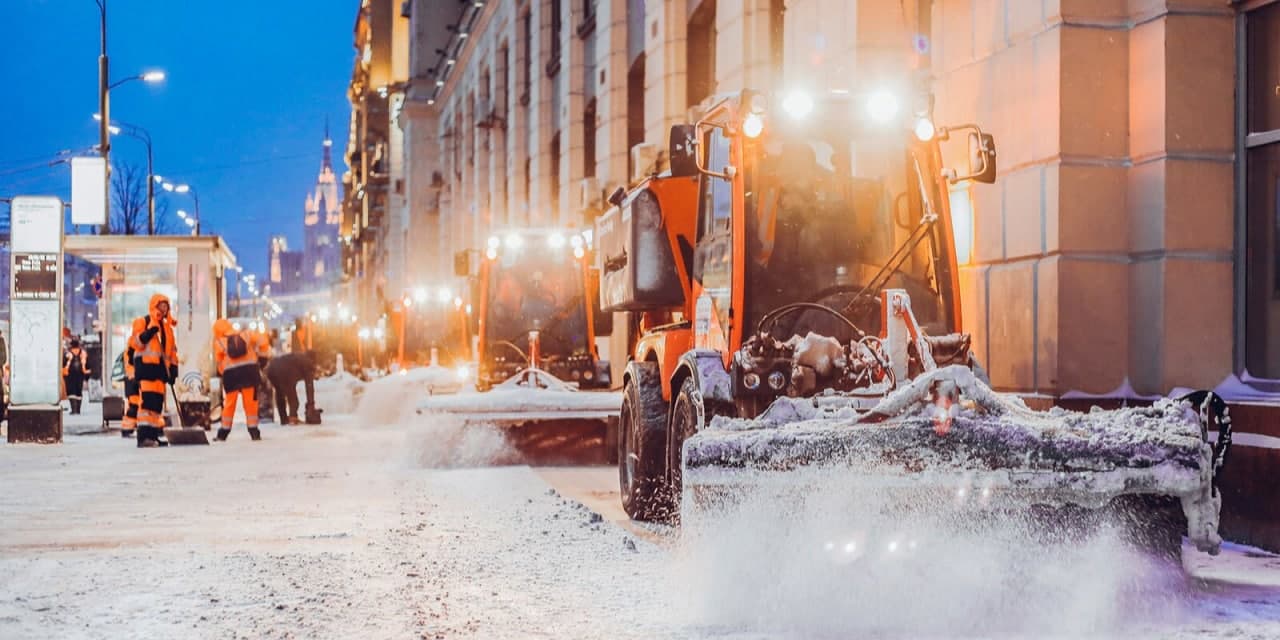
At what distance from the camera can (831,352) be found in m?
7.80

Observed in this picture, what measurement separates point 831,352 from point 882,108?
1851mm

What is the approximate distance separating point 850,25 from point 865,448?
7912 millimetres

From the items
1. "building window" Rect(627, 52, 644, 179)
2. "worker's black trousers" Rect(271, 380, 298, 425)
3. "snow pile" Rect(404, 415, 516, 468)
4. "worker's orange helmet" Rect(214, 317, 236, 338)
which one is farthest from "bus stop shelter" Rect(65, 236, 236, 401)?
"snow pile" Rect(404, 415, 516, 468)

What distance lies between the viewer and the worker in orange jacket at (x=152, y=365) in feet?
59.6

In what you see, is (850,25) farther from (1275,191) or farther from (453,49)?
(453,49)

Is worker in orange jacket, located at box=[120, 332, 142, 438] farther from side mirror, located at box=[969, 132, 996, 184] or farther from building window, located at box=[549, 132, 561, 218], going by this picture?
building window, located at box=[549, 132, 561, 218]

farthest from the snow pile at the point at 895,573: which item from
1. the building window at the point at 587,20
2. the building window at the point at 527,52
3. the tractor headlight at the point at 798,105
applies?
the building window at the point at 527,52

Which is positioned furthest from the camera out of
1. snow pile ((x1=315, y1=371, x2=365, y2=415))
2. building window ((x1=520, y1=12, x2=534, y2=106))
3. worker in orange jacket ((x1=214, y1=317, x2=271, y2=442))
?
building window ((x1=520, y1=12, x2=534, y2=106))

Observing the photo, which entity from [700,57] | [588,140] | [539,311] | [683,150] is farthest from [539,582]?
[588,140]

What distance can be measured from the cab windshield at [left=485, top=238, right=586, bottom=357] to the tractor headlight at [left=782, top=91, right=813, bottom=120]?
33.1 ft

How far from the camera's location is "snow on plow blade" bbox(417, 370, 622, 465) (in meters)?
14.6

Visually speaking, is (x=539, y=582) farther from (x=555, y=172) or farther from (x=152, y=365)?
(x=555, y=172)

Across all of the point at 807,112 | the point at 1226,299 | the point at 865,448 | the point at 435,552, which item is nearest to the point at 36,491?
the point at 435,552

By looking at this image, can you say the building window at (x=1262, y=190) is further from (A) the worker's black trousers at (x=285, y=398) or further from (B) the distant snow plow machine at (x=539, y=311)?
(A) the worker's black trousers at (x=285, y=398)
